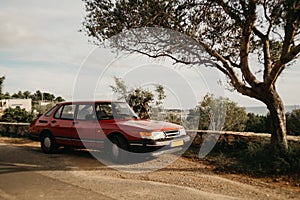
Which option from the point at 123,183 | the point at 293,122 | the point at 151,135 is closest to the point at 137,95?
the point at 151,135

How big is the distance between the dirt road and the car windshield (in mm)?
1359

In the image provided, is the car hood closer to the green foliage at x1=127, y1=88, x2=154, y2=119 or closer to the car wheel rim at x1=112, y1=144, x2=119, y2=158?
the car wheel rim at x1=112, y1=144, x2=119, y2=158

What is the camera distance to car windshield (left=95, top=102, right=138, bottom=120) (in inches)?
323

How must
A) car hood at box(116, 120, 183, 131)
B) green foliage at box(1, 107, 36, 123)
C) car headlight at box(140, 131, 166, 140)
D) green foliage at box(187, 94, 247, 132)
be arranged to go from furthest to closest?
green foliage at box(1, 107, 36, 123), green foliage at box(187, 94, 247, 132), car hood at box(116, 120, 183, 131), car headlight at box(140, 131, 166, 140)

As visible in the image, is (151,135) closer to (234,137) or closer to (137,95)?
(234,137)

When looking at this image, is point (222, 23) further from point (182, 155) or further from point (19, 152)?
point (19, 152)

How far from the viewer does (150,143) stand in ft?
22.9

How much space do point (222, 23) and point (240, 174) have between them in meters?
4.01

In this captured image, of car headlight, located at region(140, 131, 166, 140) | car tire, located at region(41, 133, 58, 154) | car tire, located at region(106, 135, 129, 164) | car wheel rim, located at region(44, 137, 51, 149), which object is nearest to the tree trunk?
car headlight, located at region(140, 131, 166, 140)

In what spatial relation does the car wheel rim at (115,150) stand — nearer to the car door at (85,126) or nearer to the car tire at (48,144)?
the car door at (85,126)

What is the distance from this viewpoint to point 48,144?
9062 millimetres

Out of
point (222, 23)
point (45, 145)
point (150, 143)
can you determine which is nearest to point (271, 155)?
point (150, 143)

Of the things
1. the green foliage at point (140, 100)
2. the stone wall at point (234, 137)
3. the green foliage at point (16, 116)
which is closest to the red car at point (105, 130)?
the stone wall at point (234, 137)

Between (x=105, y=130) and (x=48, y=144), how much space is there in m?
2.46
